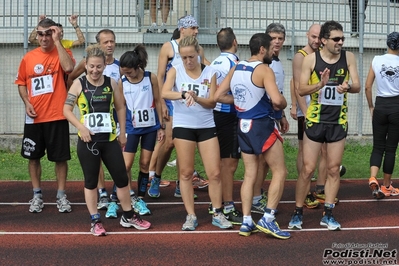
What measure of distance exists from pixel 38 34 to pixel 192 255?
3643 millimetres

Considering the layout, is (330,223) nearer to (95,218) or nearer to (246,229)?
(246,229)

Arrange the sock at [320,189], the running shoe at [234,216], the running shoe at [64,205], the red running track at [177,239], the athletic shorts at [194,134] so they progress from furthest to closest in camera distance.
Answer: the sock at [320,189]
the running shoe at [64,205]
the running shoe at [234,216]
the athletic shorts at [194,134]
the red running track at [177,239]

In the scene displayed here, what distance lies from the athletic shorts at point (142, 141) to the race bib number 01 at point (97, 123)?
127 centimetres

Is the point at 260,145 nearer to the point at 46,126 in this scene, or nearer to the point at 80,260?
the point at 80,260

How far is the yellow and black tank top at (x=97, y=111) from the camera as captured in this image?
27.6 feet

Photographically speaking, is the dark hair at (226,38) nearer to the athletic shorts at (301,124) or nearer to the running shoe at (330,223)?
the athletic shorts at (301,124)

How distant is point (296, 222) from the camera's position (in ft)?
28.5

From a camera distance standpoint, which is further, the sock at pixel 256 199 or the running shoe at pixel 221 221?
the sock at pixel 256 199

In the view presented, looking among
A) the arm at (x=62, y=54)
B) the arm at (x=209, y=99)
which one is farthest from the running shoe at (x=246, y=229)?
the arm at (x=62, y=54)

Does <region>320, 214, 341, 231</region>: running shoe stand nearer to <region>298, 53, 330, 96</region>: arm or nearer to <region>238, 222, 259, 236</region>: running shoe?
<region>238, 222, 259, 236</region>: running shoe

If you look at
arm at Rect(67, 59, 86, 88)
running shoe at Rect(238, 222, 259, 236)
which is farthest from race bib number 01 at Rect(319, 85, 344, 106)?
arm at Rect(67, 59, 86, 88)

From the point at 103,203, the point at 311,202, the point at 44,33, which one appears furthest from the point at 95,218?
the point at 311,202

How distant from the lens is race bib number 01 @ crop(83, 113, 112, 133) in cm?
841

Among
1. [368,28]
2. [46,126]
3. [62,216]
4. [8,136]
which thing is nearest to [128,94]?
[46,126]
